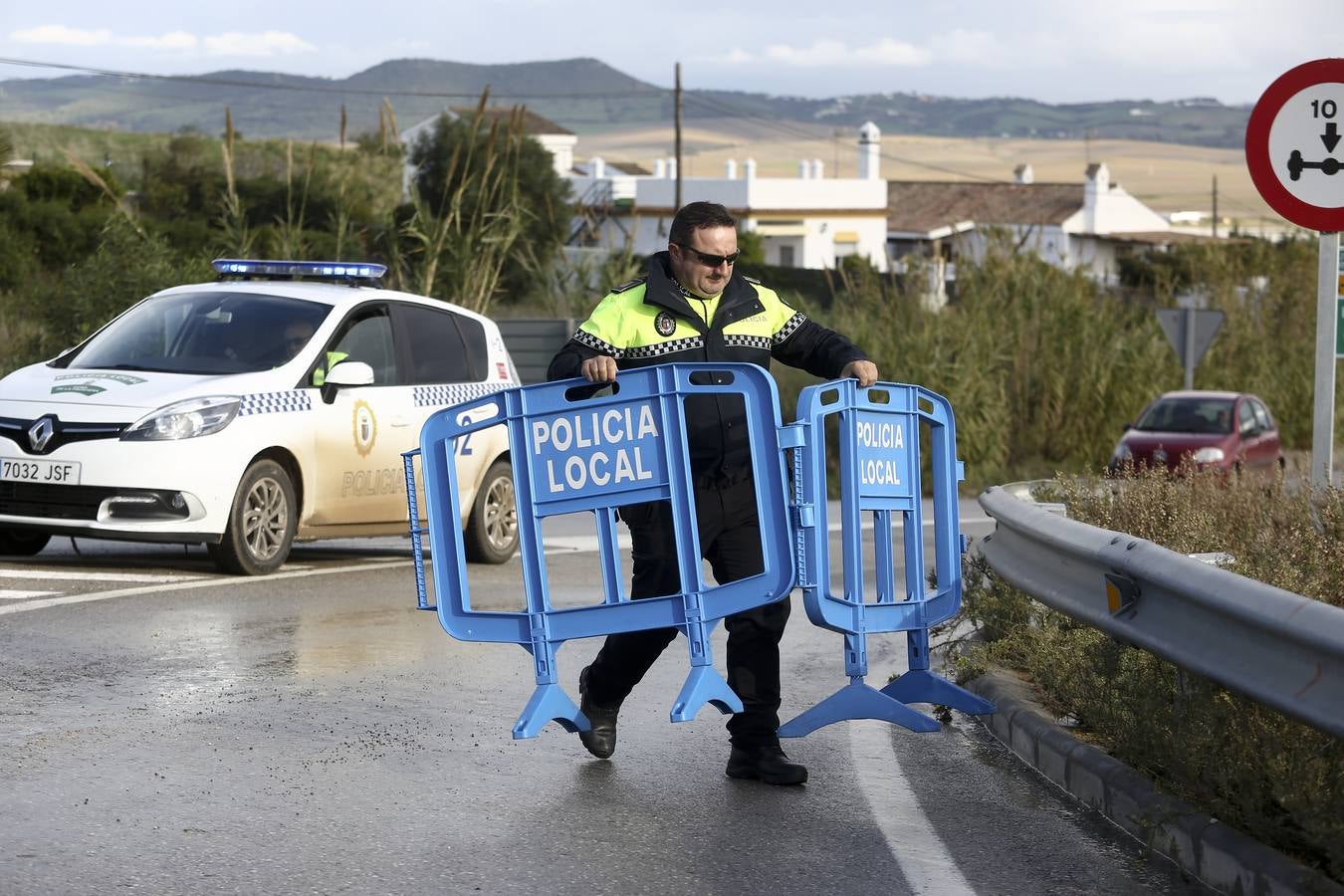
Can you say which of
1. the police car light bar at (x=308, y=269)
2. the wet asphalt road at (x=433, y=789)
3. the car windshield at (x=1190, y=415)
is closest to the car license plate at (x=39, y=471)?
the wet asphalt road at (x=433, y=789)

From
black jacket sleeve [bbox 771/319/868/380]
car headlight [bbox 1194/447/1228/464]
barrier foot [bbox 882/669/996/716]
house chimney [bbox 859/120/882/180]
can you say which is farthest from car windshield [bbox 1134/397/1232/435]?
house chimney [bbox 859/120/882/180]

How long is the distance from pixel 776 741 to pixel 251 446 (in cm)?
557

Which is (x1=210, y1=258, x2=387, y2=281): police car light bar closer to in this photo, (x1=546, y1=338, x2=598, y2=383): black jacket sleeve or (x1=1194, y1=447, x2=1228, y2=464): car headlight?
(x1=546, y1=338, x2=598, y2=383): black jacket sleeve

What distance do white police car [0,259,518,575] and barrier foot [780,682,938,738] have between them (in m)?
4.78

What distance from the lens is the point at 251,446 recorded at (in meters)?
11.3

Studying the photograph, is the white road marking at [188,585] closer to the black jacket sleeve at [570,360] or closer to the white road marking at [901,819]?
the white road marking at [901,819]

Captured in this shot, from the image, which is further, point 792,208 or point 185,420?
point 792,208

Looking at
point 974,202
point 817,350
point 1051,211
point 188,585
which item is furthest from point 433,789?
point 974,202

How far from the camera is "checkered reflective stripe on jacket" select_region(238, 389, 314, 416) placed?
37.2 feet

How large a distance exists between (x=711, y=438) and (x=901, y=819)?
52.2 inches

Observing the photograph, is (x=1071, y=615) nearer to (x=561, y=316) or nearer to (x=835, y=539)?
(x=835, y=539)

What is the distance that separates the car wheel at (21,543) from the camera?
11.8 m

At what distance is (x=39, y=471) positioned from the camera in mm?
10914

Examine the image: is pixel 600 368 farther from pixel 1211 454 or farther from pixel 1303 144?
pixel 1211 454
